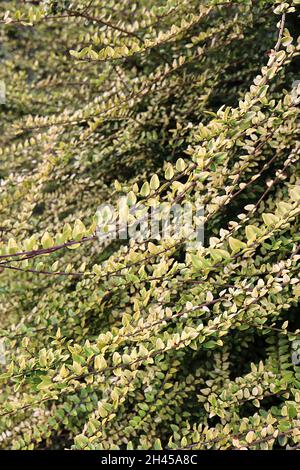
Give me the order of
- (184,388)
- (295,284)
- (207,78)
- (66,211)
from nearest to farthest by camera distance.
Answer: (295,284) < (184,388) < (207,78) < (66,211)

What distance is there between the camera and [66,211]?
2.21 m

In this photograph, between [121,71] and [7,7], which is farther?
[7,7]

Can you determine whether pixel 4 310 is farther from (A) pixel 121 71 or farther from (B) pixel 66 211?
(A) pixel 121 71

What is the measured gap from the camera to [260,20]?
1.73 m

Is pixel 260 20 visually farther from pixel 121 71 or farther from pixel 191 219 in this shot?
pixel 191 219

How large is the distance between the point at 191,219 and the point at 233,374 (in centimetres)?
68

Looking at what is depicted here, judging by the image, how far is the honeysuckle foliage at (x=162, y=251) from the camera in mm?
1135

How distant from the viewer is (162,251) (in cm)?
113

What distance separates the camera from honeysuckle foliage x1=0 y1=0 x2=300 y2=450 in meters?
1.13

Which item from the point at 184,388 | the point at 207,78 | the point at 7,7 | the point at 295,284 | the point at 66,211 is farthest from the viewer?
the point at 7,7

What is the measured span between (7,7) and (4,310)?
152 centimetres

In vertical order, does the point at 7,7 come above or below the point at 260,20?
above
